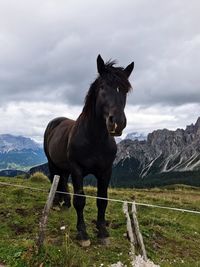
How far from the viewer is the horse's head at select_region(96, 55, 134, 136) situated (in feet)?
24.8

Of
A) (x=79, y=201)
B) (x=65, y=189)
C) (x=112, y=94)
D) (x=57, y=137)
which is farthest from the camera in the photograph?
(x=65, y=189)

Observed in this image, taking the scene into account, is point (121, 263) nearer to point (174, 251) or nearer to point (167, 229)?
point (174, 251)

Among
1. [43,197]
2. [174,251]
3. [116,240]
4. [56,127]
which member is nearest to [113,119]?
[116,240]

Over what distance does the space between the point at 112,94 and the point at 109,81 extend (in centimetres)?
38

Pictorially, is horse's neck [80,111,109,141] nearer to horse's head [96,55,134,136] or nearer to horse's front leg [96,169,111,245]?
horse's head [96,55,134,136]

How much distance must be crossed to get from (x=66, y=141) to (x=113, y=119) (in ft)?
9.86

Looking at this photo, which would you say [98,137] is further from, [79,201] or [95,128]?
[79,201]

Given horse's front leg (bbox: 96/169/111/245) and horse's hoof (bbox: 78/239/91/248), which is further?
horse's front leg (bbox: 96/169/111/245)

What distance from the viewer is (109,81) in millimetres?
8359

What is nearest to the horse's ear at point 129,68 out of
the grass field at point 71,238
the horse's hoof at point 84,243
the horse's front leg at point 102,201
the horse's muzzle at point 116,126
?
the horse's muzzle at point 116,126

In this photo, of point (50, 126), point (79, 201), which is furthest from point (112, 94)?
point (50, 126)

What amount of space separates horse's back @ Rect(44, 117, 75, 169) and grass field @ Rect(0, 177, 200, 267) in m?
1.79

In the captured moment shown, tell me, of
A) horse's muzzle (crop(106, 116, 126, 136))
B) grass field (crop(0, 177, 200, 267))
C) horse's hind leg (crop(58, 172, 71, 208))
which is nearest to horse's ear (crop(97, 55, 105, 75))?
horse's muzzle (crop(106, 116, 126, 136))

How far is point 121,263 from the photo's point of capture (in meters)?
8.05
